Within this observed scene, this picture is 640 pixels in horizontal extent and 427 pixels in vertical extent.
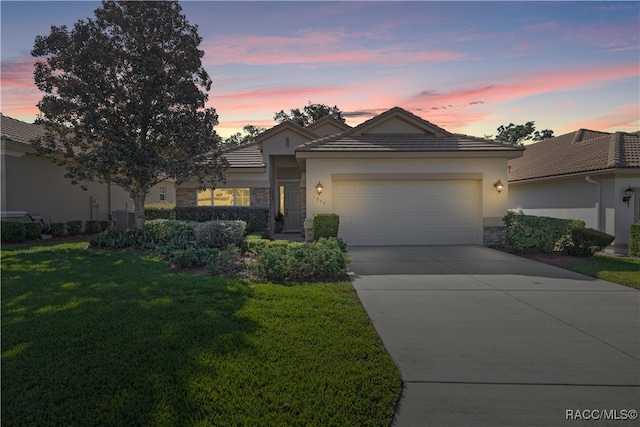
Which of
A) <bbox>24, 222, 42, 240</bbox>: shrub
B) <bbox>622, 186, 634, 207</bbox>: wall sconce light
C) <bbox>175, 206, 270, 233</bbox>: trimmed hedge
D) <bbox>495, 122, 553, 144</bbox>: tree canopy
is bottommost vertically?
<bbox>24, 222, 42, 240</bbox>: shrub

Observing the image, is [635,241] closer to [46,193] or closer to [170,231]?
[170,231]

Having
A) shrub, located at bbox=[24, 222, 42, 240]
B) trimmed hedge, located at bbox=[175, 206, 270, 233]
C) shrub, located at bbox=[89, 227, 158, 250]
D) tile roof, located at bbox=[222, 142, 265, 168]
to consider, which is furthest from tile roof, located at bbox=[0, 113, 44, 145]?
tile roof, located at bbox=[222, 142, 265, 168]

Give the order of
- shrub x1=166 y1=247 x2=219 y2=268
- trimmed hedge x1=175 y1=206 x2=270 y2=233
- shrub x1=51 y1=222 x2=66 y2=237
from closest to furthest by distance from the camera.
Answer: shrub x1=166 y1=247 x2=219 y2=268
shrub x1=51 y1=222 x2=66 y2=237
trimmed hedge x1=175 y1=206 x2=270 y2=233

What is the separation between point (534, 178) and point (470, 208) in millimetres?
6903

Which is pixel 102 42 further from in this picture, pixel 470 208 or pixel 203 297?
pixel 470 208

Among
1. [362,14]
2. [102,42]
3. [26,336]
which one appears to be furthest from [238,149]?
[26,336]

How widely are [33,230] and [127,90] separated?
6.16m

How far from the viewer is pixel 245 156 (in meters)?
17.4

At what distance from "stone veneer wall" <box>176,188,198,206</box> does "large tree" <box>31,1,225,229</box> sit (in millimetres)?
3549

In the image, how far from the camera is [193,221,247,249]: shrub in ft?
34.2

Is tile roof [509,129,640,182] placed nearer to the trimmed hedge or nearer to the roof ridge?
the roof ridge

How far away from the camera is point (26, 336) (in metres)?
3.99

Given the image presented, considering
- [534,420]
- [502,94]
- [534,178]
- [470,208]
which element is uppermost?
[502,94]

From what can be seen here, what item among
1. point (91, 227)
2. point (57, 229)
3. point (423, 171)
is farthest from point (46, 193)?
point (423, 171)
